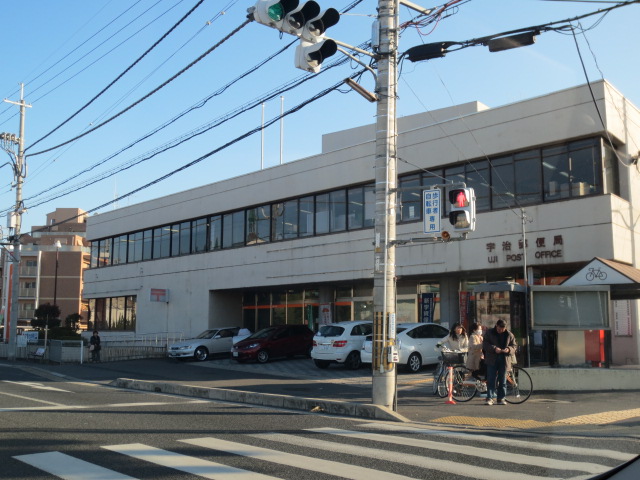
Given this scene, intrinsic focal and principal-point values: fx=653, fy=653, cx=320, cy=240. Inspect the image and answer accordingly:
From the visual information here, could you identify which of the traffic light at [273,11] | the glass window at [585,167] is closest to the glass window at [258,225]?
the glass window at [585,167]

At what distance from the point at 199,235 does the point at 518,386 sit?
998 inches

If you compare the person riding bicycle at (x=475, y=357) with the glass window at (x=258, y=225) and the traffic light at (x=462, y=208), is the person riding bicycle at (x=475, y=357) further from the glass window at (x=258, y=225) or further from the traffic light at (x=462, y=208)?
the glass window at (x=258, y=225)

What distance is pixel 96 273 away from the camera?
44594mm

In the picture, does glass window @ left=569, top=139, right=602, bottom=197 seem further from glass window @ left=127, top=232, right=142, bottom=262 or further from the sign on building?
glass window @ left=127, top=232, right=142, bottom=262

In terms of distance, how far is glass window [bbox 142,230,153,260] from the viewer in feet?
132

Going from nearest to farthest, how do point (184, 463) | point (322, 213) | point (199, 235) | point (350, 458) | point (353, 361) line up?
point (184, 463), point (350, 458), point (353, 361), point (322, 213), point (199, 235)

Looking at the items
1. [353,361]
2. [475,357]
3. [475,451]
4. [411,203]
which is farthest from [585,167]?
[475,451]

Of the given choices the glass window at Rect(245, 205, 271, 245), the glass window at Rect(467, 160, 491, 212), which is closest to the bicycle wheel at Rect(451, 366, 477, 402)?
the glass window at Rect(467, 160, 491, 212)

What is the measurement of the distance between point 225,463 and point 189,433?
235 centimetres

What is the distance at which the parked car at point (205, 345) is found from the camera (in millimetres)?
28828

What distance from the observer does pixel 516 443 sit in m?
9.05

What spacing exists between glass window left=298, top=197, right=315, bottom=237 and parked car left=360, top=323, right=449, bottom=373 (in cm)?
978

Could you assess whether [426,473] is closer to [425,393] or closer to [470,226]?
[470,226]

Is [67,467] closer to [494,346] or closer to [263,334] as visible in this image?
[494,346]
